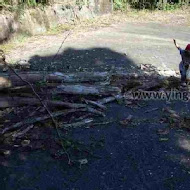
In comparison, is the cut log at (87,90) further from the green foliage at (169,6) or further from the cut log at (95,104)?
the green foliage at (169,6)

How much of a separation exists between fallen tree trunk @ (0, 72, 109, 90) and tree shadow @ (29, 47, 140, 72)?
180 cm

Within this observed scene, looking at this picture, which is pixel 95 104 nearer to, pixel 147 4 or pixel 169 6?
pixel 147 4

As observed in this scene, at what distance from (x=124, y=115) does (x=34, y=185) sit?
7.11 ft

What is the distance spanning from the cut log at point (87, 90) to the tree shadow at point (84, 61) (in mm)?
2257

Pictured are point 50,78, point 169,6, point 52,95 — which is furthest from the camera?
point 169,6

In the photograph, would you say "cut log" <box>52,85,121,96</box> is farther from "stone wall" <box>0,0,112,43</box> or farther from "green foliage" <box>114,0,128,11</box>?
"green foliage" <box>114,0,128,11</box>

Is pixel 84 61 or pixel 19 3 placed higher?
pixel 19 3

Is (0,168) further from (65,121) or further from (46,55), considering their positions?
(46,55)

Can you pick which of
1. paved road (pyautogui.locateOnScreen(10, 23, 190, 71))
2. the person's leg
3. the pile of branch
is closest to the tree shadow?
paved road (pyautogui.locateOnScreen(10, 23, 190, 71))

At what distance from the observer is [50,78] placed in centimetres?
631

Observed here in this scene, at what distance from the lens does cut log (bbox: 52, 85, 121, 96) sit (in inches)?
238

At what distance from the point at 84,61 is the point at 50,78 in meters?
3.12

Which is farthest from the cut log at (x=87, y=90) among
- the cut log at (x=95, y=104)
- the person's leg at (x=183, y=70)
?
the person's leg at (x=183, y=70)

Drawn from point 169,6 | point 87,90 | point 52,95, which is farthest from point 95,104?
point 169,6
